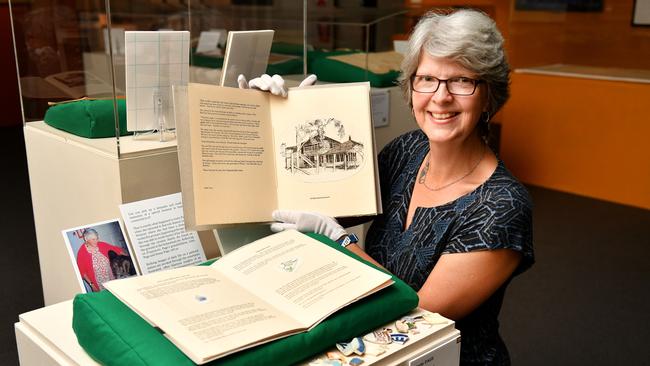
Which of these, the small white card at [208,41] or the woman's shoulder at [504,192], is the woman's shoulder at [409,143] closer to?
the woman's shoulder at [504,192]

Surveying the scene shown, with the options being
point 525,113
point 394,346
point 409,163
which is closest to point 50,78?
point 409,163

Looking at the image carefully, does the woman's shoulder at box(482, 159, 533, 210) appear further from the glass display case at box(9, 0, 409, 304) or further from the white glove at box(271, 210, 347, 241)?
the glass display case at box(9, 0, 409, 304)

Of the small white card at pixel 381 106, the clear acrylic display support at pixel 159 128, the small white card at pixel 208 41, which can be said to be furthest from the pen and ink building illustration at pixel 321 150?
the small white card at pixel 208 41

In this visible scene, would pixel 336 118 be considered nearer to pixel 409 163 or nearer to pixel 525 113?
pixel 409 163

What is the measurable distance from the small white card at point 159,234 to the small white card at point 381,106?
1885mm

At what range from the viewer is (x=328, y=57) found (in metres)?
3.23

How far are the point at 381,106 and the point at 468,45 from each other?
1842 mm

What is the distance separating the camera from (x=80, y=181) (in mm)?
1612

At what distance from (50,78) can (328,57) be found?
1553 millimetres

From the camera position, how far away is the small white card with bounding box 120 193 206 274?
1287 mm

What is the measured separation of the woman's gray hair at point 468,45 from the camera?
130 centimetres

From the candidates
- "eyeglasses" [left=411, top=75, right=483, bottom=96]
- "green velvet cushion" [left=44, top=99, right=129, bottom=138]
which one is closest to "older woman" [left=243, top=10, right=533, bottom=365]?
"eyeglasses" [left=411, top=75, right=483, bottom=96]

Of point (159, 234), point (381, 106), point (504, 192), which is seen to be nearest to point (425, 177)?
point (504, 192)

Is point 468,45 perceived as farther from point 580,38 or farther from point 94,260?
point 580,38
